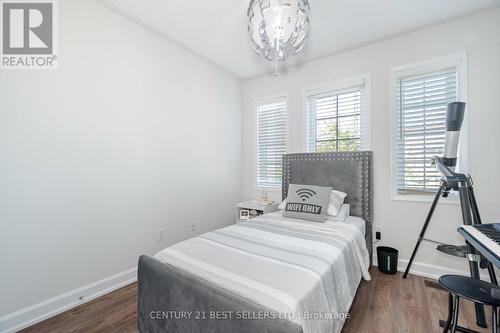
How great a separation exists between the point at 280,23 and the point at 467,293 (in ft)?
6.86

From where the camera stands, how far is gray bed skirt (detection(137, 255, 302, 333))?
100 centimetres

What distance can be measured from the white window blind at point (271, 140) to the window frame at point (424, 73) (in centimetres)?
150

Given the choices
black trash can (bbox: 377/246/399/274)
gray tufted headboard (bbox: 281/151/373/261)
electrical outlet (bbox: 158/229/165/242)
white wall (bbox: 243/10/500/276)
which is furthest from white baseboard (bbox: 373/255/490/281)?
electrical outlet (bbox: 158/229/165/242)

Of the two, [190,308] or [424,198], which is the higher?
[424,198]

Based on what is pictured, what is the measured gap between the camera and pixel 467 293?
1.24 meters

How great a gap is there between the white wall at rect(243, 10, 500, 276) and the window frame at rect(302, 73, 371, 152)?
41mm

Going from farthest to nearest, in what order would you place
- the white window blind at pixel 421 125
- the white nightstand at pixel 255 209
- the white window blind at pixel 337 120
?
1. the white nightstand at pixel 255 209
2. the white window blind at pixel 337 120
3. the white window blind at pixel 421 125

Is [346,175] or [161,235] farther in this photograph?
[346,175]

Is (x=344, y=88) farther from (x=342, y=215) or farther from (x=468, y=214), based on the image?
(x=468, y=214)

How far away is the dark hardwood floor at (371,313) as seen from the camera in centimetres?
171

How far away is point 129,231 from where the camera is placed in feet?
7.90

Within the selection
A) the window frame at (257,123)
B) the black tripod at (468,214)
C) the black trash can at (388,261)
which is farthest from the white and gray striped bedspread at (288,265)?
the window frame at (257,123)

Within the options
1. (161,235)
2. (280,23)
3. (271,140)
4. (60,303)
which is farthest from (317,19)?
(60,303)

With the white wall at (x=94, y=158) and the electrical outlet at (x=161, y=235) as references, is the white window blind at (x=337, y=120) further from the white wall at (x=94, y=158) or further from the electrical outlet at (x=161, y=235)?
the electrical outlet at (x=161, y=235)
